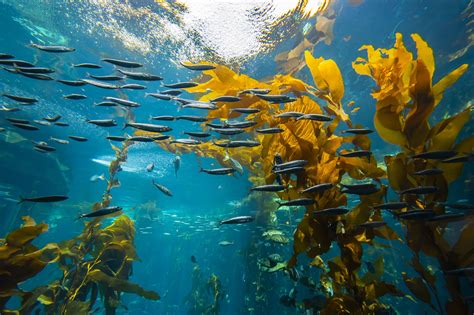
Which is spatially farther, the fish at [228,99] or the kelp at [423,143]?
the fish at [228,99]

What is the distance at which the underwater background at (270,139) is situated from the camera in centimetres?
289

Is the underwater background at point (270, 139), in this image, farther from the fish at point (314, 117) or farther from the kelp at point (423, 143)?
the fish at point (314, 117)

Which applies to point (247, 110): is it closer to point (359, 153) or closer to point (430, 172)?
point (359, 153)

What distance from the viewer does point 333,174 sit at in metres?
3.18

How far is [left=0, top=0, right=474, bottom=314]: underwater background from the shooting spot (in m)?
2.89

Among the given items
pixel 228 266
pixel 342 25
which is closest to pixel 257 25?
pixel 342 25

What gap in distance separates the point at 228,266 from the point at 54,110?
28.9 metres

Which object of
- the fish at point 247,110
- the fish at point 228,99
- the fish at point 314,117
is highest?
the fish at point 228,99

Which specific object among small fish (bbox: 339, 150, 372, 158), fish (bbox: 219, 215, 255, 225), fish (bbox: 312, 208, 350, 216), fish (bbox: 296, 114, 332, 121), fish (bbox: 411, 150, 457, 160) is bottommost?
fish (bbox: 312, 208, 350, 216)

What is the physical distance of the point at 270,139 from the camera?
3795 millimetres

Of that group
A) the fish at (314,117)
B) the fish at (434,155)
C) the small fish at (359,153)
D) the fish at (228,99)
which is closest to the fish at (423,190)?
the fish at (434,155)

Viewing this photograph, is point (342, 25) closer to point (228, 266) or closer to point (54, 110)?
point (54, 110)

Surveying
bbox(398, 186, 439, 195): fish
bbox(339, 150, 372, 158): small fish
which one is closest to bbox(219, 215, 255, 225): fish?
bbox(339, 150, 372, 158): small fish

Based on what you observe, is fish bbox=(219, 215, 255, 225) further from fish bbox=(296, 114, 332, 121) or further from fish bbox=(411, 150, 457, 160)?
fish bbox=(411, 150, 457, 160)
